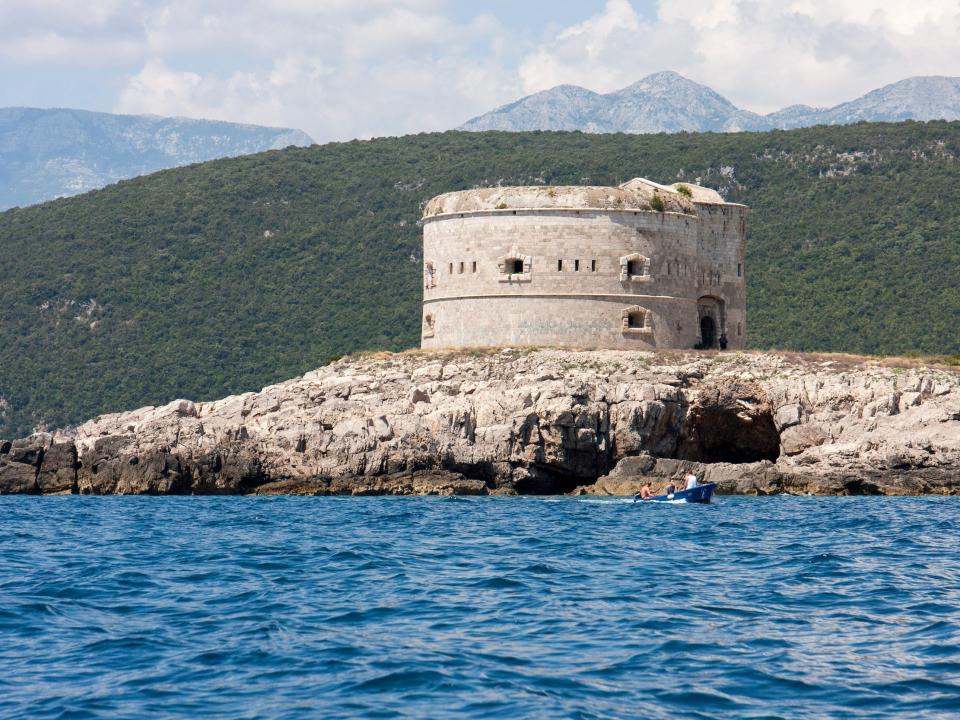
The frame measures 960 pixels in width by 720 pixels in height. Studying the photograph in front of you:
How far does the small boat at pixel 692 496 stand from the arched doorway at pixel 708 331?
13407 mm

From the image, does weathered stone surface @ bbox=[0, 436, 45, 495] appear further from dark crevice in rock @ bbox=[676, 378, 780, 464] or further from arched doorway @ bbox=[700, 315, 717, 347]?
arched doorway @ bbox=[700, 315, 717, 347]

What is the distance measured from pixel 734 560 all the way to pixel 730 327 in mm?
24256

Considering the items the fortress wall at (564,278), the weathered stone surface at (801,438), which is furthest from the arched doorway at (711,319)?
the weathered stone surface at (801,438)

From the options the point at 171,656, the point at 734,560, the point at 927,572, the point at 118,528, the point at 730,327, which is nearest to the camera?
the point at 171,656

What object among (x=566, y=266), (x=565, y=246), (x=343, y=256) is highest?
(x=343, y=256)

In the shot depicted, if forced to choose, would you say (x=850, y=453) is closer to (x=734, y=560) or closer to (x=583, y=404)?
(x=583, y=404)

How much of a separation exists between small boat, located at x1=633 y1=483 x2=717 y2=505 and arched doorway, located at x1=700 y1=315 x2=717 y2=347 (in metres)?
13.4

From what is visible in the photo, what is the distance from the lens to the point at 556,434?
34375 millimetres

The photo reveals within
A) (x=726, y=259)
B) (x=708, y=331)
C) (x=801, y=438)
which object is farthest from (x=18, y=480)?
(x=726, y=259)

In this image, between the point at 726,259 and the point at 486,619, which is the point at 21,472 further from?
the point at 486,619

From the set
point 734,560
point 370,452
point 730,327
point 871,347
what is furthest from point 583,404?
point 871,347

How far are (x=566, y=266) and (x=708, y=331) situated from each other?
6.20 meters

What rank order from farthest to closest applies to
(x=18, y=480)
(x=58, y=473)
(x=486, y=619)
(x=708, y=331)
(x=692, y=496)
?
(x=708, y=331)
(x=18, y=480)
(x=58, y=473)
(x=692, y=496)
(x=486, y=619)

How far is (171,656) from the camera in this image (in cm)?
1410
